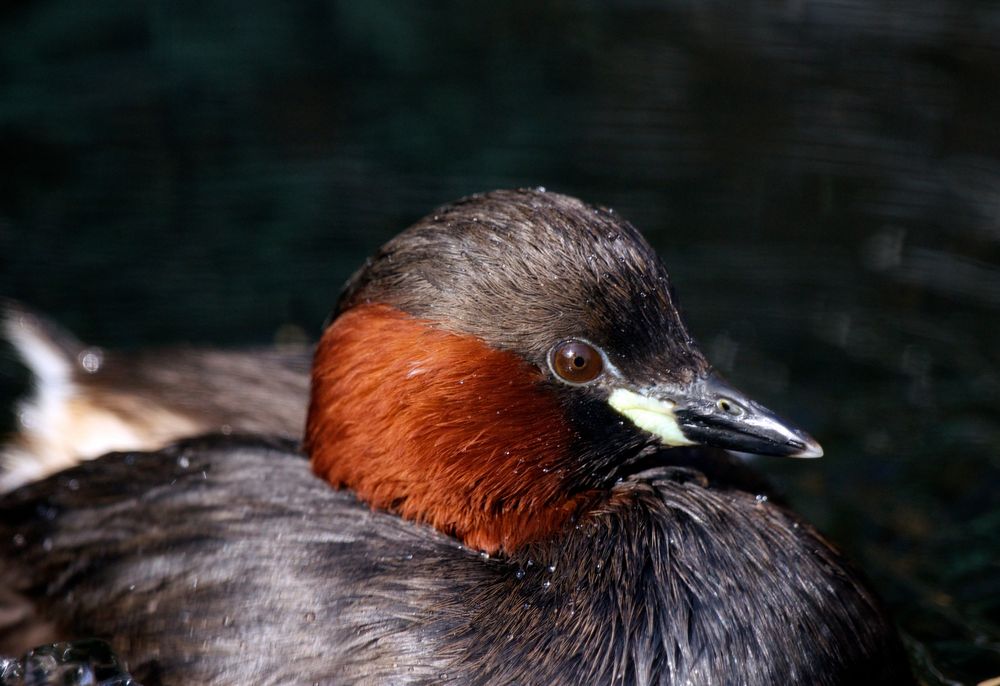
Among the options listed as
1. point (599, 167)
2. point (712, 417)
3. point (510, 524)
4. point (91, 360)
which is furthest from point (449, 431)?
point (599, 167)

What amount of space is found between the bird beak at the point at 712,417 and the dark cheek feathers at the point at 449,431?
20 centimetres

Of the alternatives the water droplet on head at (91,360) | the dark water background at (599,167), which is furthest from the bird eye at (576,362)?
the water droplet on head at (91,360)

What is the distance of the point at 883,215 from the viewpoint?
6.79 meters

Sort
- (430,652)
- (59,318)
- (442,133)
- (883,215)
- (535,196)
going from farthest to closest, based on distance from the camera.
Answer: (442,133) → (883,215) → (59,318) → (535,196) → (430,652)

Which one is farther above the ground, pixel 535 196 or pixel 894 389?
pixel 535 196

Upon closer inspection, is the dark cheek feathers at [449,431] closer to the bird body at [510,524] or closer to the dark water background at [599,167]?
the bird body at [510,524]

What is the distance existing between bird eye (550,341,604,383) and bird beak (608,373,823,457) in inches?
3.3

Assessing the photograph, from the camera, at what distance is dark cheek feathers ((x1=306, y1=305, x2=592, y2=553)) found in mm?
3352

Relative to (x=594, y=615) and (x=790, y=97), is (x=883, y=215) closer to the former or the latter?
(x=790, y=97)

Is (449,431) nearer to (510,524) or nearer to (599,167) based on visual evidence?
(510,524)

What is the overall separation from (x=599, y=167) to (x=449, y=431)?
3.88 m

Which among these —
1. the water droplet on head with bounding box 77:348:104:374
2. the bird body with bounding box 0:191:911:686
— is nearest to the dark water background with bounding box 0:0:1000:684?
the water droplet on head with bounding box 77:348:104:374

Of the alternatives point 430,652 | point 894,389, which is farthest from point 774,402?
point 430,652

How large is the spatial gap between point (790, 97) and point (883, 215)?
3.28 ft
